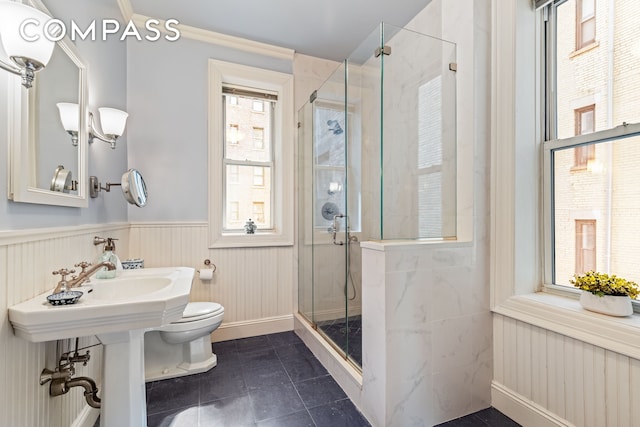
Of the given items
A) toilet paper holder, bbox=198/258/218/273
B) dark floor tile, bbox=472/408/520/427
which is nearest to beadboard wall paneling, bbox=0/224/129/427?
toilet paper holder, bbox=198/258/218/273

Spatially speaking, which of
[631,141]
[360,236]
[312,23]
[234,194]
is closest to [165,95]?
[234,194]

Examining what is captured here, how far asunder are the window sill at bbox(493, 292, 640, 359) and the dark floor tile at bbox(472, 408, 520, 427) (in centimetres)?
54

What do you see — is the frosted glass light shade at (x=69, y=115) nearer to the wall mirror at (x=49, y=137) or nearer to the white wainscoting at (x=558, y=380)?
the wall mirror at (x=49, y=137)

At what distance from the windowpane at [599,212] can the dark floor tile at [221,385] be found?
1942mm

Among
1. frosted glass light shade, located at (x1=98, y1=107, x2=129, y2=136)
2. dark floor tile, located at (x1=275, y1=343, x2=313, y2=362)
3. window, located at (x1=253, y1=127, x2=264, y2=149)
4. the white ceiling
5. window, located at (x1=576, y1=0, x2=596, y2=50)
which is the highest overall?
the white ceiling

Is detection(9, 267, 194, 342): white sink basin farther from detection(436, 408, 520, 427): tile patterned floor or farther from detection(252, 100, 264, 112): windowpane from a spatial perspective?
detection(252, 100, 264, 112): windowpane

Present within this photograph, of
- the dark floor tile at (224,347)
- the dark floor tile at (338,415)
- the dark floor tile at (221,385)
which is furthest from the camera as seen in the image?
the dark floor tile at (224,347)

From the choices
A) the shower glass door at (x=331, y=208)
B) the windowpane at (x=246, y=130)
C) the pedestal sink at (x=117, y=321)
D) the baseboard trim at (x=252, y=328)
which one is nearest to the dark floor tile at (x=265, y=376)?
the shower glass door at (x=331, y=208)

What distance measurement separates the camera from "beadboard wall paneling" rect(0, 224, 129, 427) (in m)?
0.92

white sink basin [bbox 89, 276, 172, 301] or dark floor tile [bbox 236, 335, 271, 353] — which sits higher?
white sink basin [bbox 89, 276, 172, 301]

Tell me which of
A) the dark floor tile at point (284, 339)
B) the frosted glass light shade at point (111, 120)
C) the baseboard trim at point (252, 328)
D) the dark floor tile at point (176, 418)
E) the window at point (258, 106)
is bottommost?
the dark floor tile at point (284, 339)

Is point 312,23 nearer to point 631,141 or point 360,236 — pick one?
point 360,236

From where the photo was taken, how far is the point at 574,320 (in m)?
1.28

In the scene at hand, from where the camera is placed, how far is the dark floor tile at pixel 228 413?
1510 millimetres
